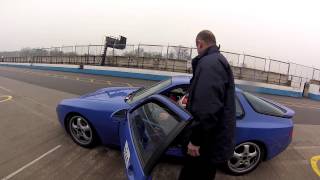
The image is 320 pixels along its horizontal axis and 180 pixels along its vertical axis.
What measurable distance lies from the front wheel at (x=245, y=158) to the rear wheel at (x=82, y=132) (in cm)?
218

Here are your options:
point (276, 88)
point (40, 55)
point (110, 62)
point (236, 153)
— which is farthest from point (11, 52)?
point (236, 153)

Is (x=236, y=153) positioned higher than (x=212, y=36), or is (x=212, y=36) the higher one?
(x=212, y=36)

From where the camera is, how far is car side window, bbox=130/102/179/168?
2.28 m

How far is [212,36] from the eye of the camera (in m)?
2.64

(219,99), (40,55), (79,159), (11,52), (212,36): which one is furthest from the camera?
(11,52)

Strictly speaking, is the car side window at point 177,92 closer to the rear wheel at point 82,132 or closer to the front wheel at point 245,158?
the front wheel at point 245,158

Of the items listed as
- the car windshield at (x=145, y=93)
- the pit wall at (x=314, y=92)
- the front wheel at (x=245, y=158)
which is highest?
the car windshield at (x=145, y=93)

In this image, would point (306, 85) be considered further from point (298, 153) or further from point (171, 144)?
point (171, 144)

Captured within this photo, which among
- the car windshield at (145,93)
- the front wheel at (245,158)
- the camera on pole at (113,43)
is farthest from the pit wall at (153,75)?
the car windshield at (145,93)

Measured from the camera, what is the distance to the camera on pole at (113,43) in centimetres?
3023

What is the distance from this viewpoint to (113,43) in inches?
1204

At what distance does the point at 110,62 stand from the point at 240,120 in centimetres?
2786

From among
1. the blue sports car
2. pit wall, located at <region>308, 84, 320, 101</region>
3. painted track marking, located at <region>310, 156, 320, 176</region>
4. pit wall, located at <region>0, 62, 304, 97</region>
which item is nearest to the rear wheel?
the blue sports car

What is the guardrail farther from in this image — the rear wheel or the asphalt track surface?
the rear wheel
